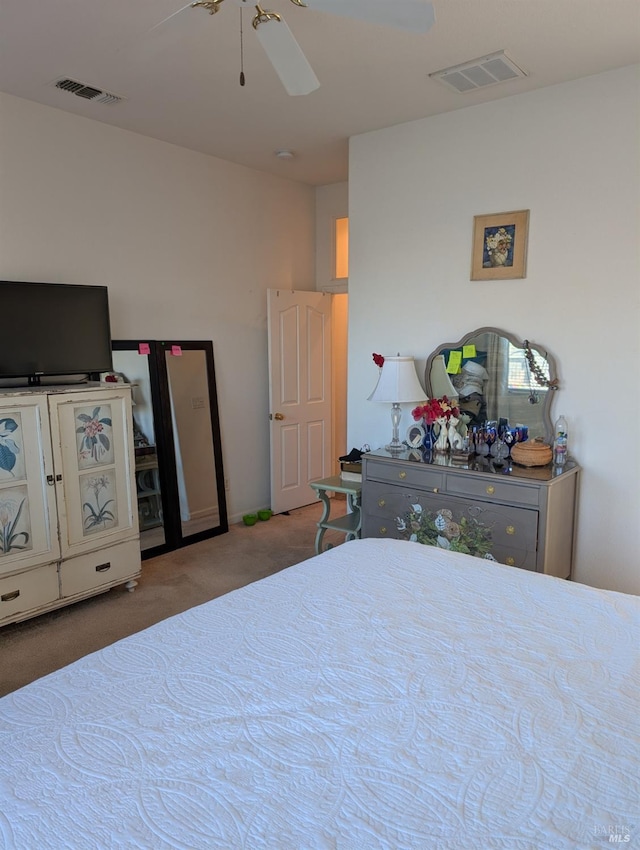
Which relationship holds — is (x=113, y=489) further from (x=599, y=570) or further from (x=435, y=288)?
(x=599, y=570)

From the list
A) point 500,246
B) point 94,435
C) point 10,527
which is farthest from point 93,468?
point 500,246

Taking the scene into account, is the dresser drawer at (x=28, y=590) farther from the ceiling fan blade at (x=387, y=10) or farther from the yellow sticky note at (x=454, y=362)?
the ceiling fan blade at (x=387, y=10)

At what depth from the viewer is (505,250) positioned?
3.30 meters

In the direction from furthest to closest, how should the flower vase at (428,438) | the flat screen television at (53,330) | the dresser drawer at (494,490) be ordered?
the flower vase at (428,438) < the flat screen television at (53,330) < the dresser drawer at (494,490)

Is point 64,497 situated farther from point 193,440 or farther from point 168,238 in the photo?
point 168,238

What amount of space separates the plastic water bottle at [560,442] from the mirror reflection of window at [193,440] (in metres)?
2.56

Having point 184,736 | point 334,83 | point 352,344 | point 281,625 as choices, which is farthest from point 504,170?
point 184,736

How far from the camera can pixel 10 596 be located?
2.91 meters

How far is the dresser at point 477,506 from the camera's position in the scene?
277 cm

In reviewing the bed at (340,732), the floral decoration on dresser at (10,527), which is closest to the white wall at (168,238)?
the floral decoration on dresser at (10,527)

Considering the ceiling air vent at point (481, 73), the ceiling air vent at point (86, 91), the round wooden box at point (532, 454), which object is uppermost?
the ceiling air vent at point (86, 91)

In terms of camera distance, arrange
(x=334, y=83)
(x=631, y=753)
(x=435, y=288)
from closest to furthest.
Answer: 1. (x=631, y=753)
2. (x=334, y=83)
3. (x=435, y=288)

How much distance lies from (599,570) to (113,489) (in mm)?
2785

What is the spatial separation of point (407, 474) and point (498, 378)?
2.61 feet
